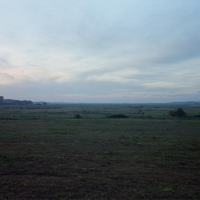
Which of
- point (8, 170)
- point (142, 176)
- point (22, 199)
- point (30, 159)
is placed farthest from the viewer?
point (30, 159)

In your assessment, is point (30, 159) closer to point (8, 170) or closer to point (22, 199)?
point (8, 170)

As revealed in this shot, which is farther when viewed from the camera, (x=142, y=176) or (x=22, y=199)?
(x=142, y=176)

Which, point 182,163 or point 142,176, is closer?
point 142,176

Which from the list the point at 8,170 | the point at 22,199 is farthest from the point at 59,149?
the point at 22,199

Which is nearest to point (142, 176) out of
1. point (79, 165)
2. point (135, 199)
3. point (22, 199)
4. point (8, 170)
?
point (135, 199)

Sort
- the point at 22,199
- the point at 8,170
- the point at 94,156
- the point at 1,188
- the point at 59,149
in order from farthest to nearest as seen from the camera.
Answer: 1. the point at 59,149
2. the point at 94,156
3. the point at 8,170
4. the point at 1,188
5. the point at 22,199

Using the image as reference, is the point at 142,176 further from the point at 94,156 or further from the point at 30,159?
the point at 30,159

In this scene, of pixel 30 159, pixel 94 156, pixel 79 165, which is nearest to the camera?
pixel 79 165

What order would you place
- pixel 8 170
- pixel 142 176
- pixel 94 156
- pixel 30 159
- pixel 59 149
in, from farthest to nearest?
pixel 59 149, pixel 94 156, pixel 30 159, pixel 8 170, pixel 142 176

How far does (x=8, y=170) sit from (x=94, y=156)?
596 centimetres

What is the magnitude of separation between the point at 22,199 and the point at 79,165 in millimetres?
5546

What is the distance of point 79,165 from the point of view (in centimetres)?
1436

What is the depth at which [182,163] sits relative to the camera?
15.1m

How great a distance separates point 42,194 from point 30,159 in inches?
260
